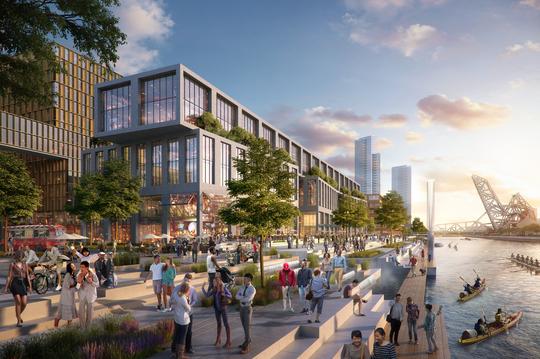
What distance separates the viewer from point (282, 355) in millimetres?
10680

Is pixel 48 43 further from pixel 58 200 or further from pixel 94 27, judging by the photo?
pixel 58 200

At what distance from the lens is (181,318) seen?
29.8 ft

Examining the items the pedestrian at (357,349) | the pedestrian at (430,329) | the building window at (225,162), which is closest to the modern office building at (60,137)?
the building window at (225,162)

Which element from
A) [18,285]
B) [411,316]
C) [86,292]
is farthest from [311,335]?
[18,285]

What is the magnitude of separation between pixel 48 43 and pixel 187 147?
51.3 metres

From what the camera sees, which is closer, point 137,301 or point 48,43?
point 48,43

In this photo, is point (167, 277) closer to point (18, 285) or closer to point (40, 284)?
point (18, 285)

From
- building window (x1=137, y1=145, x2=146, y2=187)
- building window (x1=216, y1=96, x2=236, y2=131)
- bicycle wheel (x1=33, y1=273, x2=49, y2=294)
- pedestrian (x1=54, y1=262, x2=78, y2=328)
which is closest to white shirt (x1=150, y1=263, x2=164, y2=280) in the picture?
pedestrian (x1=54, y1=262, x2=78, y2=328)

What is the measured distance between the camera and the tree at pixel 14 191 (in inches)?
1690

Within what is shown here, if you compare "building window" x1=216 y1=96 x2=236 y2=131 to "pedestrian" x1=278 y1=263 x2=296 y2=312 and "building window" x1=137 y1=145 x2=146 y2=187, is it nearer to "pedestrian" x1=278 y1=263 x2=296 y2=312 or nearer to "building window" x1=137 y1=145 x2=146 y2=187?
"building window" x1=137 y1=145 x2=146 y2=187

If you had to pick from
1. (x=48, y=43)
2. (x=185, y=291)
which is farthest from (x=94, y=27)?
(x=185, y=291)

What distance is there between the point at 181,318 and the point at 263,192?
13.7 m

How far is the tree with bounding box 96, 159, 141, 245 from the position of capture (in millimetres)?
43750

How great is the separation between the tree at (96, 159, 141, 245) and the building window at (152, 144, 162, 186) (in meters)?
17.9
